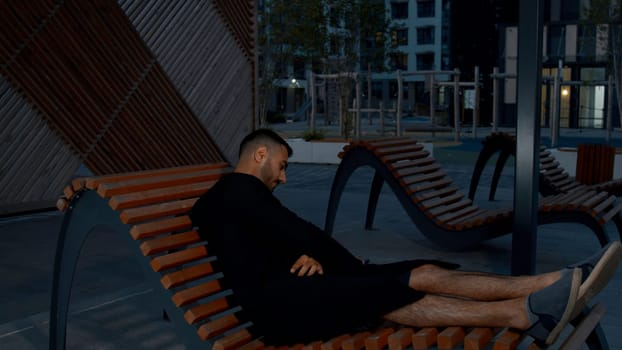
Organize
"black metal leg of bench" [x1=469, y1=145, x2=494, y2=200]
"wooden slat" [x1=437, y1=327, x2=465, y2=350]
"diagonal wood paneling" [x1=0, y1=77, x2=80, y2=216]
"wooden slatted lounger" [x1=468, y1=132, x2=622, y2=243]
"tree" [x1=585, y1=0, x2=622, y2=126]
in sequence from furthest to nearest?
1. "tree" [x1=585, y1=0, x2=622, y2=126]
2. "black metal leg of bench" [x1=469, y1=145, x2=494, y2=200]
3. "diagonal wood paneling" [x1=0, y1=77, x2=80, y2=216]
4. "wooden slatted lounger" [x1=468, y1=132, x2=622, y2=243]
5. "wooden slat" [x1=437, y1=327, x2=465, y2=350]

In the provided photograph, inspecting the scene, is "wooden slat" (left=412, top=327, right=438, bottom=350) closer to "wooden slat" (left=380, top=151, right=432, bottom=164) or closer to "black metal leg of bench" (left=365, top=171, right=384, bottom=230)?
"wooden slat" (left=380, top=151, right=432, bottom=164)

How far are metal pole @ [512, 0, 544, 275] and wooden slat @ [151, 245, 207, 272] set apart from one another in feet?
8.10

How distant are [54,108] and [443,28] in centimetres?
7153

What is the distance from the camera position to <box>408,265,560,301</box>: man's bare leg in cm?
327

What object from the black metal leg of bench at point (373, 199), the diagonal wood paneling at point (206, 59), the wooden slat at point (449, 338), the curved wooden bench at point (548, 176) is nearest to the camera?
the wooden slat at point (449, 338)


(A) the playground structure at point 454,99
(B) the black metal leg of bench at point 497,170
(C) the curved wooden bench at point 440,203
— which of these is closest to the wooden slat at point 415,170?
(C) the curved wooden bench at point 440,203

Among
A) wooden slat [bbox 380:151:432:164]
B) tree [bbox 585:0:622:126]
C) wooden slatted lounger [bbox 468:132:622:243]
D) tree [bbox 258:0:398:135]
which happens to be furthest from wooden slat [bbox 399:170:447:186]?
tree [bbox 585:0:622:126]

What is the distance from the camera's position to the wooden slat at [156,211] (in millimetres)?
3541

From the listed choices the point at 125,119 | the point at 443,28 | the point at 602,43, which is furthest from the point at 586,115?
the point at 443,28

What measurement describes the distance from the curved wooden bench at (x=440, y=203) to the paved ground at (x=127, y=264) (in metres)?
0.37

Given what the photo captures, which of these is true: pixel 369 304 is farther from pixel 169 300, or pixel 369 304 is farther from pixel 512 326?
pixel 169 300

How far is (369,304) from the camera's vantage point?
340 cm

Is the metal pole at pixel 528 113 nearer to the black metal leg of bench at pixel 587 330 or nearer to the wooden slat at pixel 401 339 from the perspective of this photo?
the black metal leg of bench at pixel 587 330

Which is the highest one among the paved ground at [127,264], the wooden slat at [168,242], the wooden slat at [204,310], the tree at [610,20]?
the tree at [610,20]
